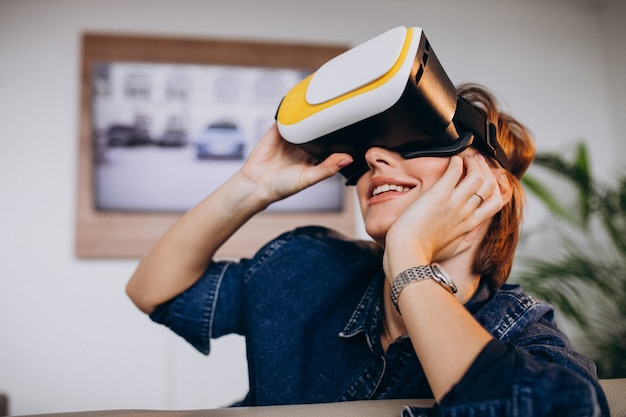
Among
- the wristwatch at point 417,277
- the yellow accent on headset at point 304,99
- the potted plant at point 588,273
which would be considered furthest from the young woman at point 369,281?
the potted plant at point 588,273

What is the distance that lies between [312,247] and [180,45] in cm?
163

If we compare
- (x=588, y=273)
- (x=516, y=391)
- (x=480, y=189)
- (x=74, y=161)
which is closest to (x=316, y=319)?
(x=480, y=189)

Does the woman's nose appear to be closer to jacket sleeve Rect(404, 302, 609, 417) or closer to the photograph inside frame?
jacket sleeve Rect(404, 302, 609, 417)

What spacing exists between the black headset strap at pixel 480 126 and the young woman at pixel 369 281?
23 millimetres

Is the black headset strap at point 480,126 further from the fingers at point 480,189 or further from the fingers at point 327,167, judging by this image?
the fingers at point 327,167

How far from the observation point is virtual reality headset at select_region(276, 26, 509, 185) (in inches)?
28.5

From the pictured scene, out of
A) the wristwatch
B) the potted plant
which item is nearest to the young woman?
the wristwatch

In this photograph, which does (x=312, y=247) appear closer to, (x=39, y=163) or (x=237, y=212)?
(x=237, y=212)

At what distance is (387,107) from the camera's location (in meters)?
0.74

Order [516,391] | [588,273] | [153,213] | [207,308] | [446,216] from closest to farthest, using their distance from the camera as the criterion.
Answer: [516,391] < [446,216] < [207,308] < [588,273] < [153,213]

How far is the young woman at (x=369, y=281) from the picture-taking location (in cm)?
69

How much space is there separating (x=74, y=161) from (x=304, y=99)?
5.77ft

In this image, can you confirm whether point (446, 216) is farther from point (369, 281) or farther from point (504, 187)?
point (369, 281)

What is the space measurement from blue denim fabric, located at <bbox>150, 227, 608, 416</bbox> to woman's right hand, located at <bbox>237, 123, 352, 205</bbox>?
0.12m
